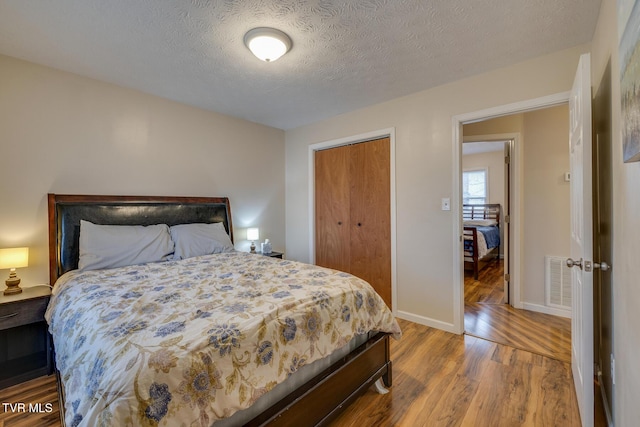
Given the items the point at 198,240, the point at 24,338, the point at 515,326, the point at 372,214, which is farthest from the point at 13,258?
the point at 515,326

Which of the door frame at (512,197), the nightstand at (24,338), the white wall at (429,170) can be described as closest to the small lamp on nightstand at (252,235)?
the white wall at (429,170)

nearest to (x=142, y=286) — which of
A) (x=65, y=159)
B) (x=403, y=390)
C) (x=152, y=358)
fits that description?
(x=152, y=358)

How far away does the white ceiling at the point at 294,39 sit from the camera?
1659mm

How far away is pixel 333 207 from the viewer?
3.69m

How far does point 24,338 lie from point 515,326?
13.6 feet

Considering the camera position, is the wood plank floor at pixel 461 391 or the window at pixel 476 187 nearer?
the wood plank floor at pixel 461 391

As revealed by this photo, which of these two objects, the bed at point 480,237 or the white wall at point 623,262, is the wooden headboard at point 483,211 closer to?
the bed at point 480,237

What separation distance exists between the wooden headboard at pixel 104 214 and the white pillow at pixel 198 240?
0.19 meters

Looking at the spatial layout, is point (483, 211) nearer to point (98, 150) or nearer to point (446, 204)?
point (446, 204)

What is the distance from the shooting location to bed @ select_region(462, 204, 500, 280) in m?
4.34

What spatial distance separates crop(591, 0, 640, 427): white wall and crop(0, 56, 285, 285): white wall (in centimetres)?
339

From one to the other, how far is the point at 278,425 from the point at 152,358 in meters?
0.61

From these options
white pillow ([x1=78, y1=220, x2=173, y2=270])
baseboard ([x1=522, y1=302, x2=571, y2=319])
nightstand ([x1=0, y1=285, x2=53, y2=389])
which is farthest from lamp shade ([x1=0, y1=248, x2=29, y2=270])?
baseboard ([x1=522, y1=302, x2=571, y2=319])

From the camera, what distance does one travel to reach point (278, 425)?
1.18 meters
